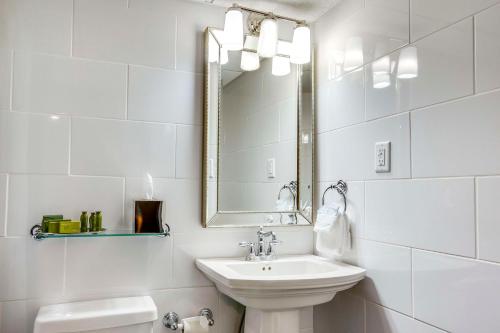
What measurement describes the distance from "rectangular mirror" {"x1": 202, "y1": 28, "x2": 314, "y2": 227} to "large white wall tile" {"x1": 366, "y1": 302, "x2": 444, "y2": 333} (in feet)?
1.62

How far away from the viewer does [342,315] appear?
1.61 meters

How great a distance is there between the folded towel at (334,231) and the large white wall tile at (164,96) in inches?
25.7

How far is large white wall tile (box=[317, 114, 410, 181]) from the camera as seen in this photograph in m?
1.30

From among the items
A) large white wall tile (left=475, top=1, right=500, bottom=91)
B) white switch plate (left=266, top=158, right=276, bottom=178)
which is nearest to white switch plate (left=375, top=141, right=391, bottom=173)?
large white wall tile (left=475, top=1, right=500, bottom=91)

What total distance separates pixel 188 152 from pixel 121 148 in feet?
0.87

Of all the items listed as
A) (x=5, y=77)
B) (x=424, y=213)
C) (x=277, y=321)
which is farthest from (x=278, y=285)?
(x=5, y=77)

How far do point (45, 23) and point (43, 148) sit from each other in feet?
1.50

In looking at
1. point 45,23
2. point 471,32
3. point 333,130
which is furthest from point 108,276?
point 471,32

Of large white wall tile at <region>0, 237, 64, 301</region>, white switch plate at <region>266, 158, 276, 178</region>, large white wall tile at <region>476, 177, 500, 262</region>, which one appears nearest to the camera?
large white wall tile at <region>476, 177, 500, 262</region>

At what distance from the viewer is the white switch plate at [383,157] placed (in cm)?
135

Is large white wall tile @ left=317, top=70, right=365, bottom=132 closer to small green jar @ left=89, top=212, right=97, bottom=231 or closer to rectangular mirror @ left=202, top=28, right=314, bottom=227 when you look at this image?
rectangular mirror @ left=202, top=28, right=314, bottom=227

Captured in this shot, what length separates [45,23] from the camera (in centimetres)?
142

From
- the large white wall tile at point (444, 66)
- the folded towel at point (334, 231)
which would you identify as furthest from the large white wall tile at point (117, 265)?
the large white wall tile at point (444, 66)

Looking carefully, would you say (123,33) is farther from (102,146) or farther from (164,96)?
(102,146)
